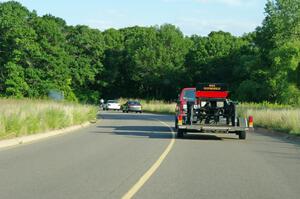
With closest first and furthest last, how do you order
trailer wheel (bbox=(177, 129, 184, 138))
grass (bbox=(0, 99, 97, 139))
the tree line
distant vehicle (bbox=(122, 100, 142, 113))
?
grass (bbox=(0, 99, 97, 139))
trailer wheel (bbox=(177, 129, 184, 138))
the tree line
distant vehicle (bbox=(122, 100, 142, 113))

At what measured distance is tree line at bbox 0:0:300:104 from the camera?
64.8 metres

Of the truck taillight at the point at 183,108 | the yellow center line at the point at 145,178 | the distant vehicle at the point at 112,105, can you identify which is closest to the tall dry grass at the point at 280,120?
the truck taillight at the point at 183,108

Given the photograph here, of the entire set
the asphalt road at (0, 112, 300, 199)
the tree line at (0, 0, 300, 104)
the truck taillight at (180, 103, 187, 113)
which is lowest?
the asphalt road at (0, 112, 300, 199)

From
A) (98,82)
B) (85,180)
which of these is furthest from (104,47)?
(85,180)

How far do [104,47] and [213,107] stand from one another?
75.1 metres

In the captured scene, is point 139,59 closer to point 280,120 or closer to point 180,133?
point 280,120

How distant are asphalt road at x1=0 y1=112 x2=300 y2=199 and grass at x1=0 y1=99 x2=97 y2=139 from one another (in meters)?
1.88

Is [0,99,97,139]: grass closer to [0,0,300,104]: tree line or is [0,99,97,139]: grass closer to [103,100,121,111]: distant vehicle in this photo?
[0,0,300,104]: tree line

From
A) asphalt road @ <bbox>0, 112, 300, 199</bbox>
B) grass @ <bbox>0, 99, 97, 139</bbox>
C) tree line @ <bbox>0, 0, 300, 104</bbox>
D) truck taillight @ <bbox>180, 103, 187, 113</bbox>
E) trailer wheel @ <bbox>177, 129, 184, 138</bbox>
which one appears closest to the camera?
asphalt road @ <bbox>0, 112, 300, 199</bbox>

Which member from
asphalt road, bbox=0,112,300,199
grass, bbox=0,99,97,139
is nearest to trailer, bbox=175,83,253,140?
asphalt road, bbox=0,112,300,199

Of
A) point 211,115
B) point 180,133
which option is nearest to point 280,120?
point 211,115

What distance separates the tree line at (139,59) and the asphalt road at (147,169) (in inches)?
1227

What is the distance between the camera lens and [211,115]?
24453 millimetres

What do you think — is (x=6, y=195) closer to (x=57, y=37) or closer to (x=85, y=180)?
(x=85, y=180)
